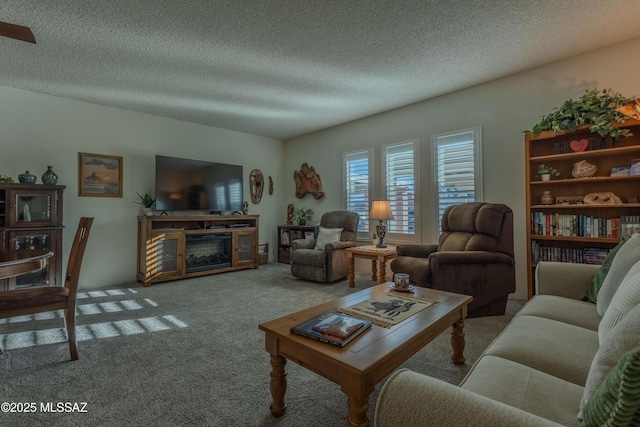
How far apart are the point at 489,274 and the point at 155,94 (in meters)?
4.29

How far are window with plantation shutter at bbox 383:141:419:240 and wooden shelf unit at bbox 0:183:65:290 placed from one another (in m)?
4.16

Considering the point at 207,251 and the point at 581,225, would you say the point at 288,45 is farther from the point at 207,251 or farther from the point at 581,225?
the point at 207,251

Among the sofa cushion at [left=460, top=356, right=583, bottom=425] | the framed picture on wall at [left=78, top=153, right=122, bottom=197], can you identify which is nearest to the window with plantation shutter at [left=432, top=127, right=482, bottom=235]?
the sofa cushion at [left=460, top=356, right=583, bottom=425]

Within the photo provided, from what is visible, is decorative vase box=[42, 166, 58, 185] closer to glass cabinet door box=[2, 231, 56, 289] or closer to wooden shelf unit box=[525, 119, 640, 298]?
glass cabinet door box=[2, 231, 56, 289]

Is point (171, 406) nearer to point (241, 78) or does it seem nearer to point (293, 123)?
point (241, 78)

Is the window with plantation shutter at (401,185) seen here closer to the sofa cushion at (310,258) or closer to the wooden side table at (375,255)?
the wooden side table at (375,255)

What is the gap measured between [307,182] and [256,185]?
1.00m

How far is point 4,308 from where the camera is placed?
6.08ft

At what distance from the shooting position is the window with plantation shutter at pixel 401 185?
429cm

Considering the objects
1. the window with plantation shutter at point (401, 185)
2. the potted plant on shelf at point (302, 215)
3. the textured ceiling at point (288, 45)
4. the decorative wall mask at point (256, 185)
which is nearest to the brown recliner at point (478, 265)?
the window with plantation shutter at point (401, 185)

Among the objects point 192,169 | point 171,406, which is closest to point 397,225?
point 192,169

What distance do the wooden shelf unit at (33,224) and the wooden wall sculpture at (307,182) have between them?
11.5 feet

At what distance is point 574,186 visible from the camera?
306 centimetres

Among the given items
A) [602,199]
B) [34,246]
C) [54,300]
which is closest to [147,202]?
[34,246]
